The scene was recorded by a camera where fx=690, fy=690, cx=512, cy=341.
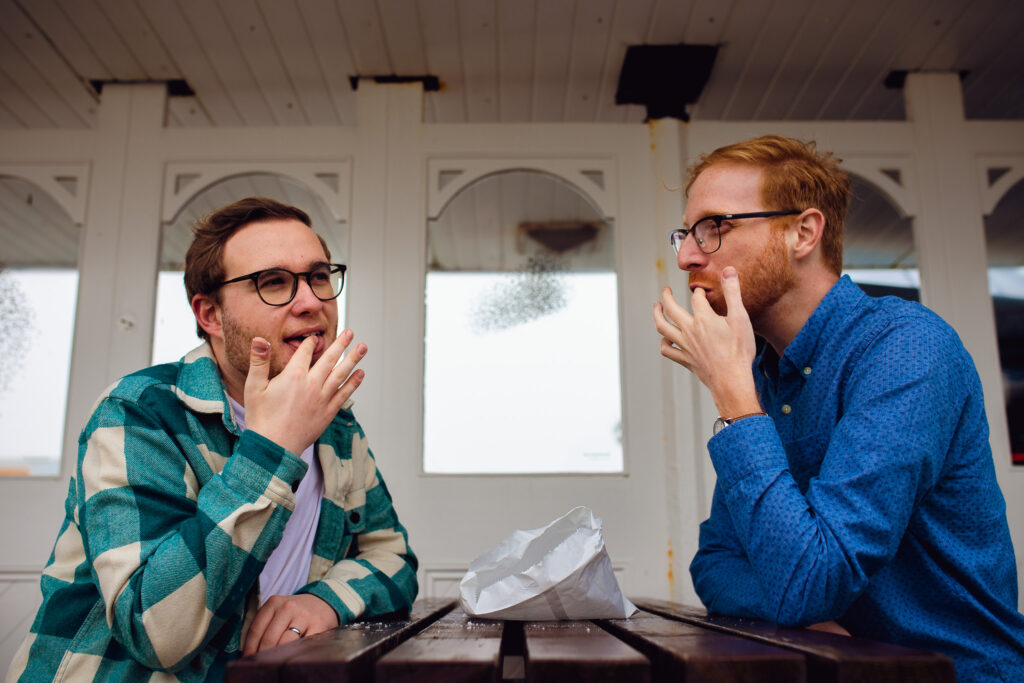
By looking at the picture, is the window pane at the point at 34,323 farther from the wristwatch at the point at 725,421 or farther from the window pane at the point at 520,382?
the wristwatch at the point at 725,421

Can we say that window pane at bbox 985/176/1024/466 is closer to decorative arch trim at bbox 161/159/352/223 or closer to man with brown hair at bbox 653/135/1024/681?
man with brown hair at bbox 653/135/1024/681

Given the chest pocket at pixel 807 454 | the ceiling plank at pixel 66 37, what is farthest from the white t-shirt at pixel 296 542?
the ceiling plank at pixel 66 37

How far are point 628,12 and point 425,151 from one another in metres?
0.99

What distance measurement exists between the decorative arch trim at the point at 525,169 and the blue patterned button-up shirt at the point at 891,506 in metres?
1.88

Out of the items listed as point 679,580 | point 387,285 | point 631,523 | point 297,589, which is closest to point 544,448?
point 631,523

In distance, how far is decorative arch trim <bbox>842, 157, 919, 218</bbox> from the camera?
9.76 ft

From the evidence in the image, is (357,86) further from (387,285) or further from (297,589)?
(297,589)

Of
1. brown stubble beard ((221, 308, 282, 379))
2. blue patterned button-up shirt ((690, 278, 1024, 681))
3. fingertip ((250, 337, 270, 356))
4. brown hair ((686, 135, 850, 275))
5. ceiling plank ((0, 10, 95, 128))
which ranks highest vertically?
ceiling plank ((0, 10, 95, 128))

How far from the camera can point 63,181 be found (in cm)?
300

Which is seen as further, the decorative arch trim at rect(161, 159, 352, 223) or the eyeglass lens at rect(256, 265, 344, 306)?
the decorative arch trim at rect(161, 159, 352, 223)

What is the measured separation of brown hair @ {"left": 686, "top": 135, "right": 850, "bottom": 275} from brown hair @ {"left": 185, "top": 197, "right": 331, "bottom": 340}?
0.97 meters

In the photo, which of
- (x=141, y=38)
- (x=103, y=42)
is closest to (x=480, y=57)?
(x=141, y=38)

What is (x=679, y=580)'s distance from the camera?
8.69ft

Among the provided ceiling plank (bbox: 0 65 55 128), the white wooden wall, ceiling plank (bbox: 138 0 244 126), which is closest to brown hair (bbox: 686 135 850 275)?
the white wooden wall
